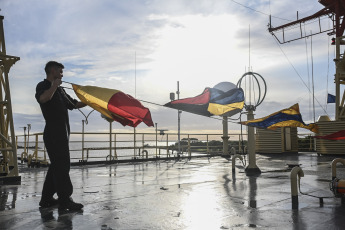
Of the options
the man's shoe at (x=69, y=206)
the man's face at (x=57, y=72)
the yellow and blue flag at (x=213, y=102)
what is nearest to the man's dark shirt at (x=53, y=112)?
the man's face at (x=57, y=72)

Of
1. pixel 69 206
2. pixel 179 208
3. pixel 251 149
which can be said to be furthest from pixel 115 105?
pixel 251 149

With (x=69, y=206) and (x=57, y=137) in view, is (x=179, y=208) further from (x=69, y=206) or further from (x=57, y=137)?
(x=57, y=137)

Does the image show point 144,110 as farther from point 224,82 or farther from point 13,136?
point 224,82

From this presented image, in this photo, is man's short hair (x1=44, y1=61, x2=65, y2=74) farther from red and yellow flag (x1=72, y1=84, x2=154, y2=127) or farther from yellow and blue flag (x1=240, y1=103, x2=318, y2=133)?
yellow and blue flag (x1=240, y1=103, x2=318, y2=133)

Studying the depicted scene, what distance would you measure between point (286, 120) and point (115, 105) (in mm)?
4833

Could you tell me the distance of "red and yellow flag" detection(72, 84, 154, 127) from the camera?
5.79 m

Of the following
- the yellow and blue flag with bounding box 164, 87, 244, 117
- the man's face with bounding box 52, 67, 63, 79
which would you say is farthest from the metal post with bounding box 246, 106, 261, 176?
the man's face with bounding box 52, 67, 63, 79

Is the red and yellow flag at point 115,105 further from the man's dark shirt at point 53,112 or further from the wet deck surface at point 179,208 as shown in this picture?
the wet deck surface at point 179,208

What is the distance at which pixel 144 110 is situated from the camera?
5.97 meters

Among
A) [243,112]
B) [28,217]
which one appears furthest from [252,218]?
[243,112]

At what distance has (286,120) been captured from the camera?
841cm

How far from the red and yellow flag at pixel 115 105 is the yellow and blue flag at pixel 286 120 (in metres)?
3.68

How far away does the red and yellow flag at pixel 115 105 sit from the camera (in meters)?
5.79

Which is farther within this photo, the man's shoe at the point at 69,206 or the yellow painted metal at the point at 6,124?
the yellow painted metal at the point at 6,124
